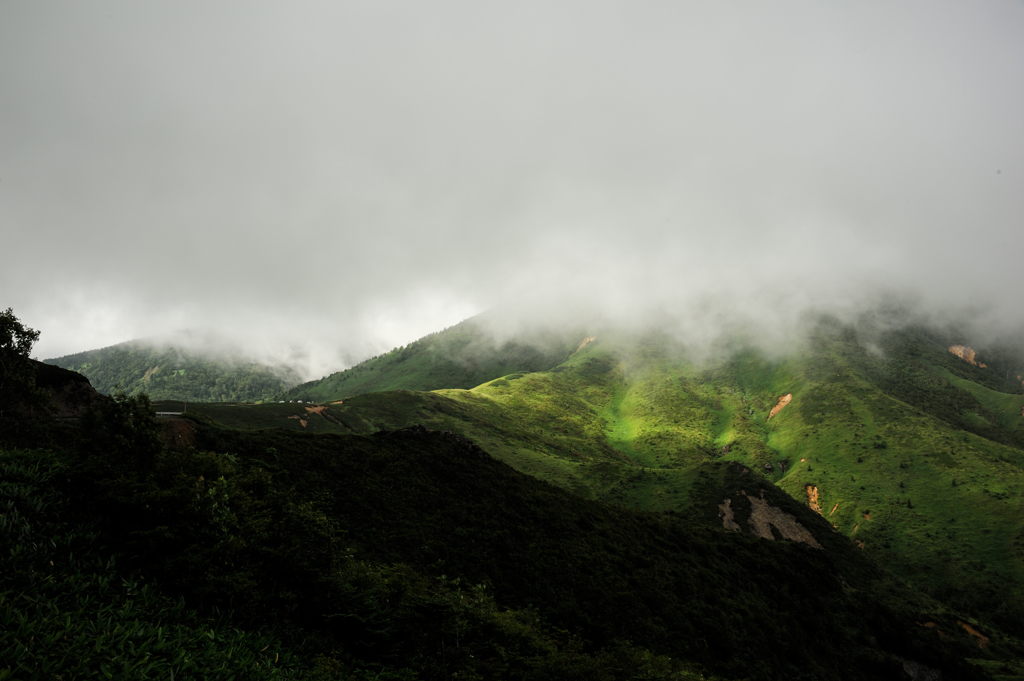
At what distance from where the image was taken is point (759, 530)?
68938mm

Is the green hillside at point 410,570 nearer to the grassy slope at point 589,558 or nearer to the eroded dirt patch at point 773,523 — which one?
the grassy slope at point 589,558

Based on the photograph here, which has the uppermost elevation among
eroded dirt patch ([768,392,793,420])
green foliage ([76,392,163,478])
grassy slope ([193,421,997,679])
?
eroded dirt patch ([768,392,793,420])

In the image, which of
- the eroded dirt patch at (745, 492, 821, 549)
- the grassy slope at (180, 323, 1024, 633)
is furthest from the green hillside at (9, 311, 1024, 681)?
the grassy slope at (180, 323, 1024, 633)

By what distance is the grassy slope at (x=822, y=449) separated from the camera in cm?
8581

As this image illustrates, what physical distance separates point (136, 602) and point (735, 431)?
183 meters

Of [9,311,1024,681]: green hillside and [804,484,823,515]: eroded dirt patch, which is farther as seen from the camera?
[804,484,823,515]: eroded dirt patch

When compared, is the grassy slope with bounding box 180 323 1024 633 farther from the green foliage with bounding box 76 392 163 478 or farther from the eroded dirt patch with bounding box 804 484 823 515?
the green foliage with bounding box 76 392 163 478

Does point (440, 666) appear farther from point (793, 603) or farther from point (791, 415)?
point (791, 415)

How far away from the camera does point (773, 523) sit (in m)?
70.2

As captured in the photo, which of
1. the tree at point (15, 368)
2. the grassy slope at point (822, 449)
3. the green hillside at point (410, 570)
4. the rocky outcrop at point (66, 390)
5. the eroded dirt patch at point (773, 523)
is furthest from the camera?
the grassy slope at point (822, 449)

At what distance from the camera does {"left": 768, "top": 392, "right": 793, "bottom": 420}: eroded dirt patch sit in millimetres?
179137

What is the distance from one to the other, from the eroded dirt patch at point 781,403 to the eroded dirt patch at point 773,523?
4838 inches

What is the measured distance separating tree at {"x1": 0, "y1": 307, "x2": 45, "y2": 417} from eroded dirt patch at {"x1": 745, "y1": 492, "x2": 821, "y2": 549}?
268 ft

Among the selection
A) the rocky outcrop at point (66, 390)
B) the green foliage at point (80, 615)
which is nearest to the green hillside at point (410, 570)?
the green foliage at point (80, 615)
